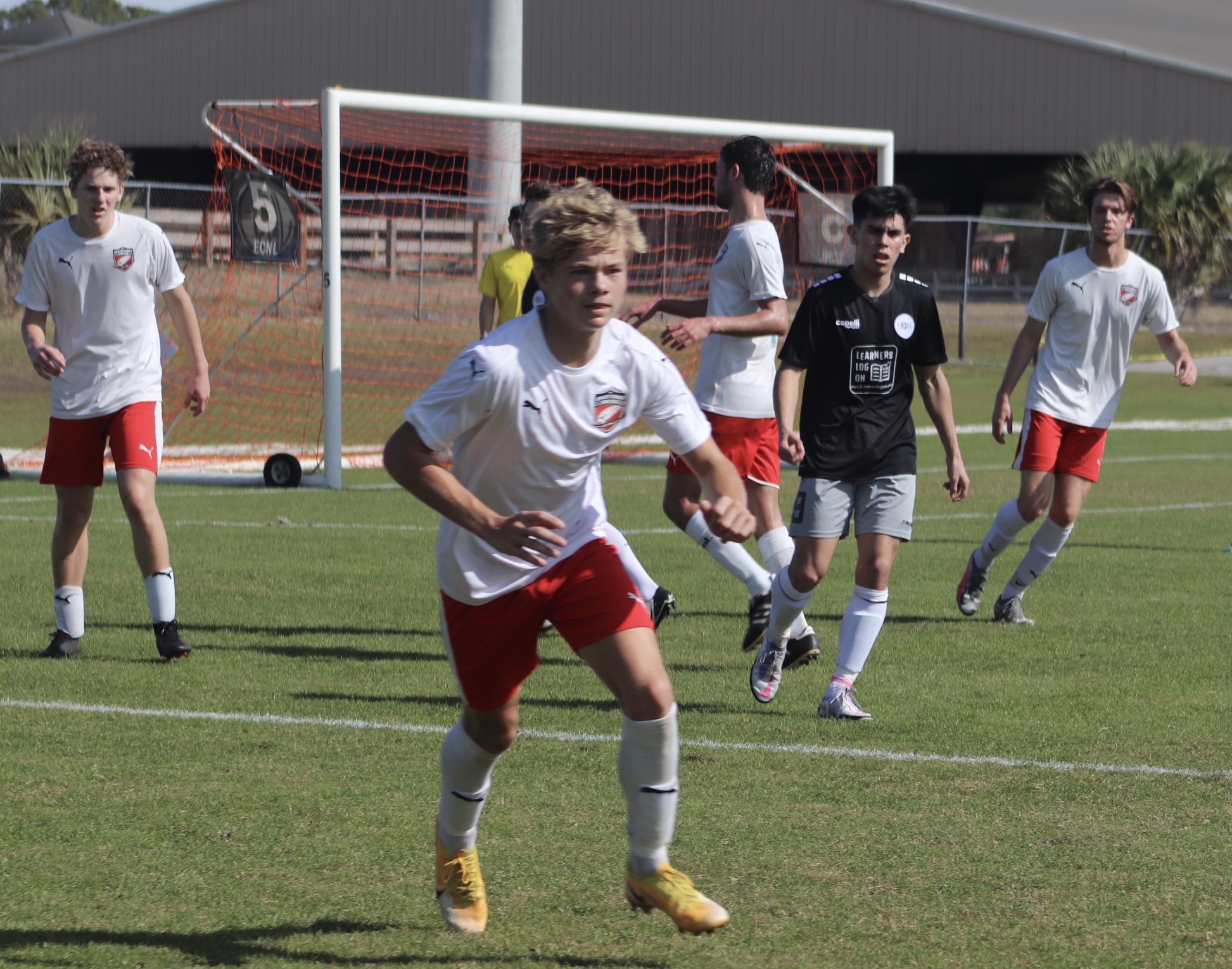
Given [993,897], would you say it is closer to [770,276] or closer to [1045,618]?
[770,276]

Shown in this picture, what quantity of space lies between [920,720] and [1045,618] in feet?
8.53

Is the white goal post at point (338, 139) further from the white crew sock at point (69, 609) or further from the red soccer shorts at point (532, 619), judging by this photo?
the red soccer shorts at point (532, 619)

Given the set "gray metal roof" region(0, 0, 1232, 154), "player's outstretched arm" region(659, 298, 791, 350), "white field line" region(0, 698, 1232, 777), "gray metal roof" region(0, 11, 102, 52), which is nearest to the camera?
"white field line" region(0, 698, 1232, 777)

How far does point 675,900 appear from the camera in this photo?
3934 mm

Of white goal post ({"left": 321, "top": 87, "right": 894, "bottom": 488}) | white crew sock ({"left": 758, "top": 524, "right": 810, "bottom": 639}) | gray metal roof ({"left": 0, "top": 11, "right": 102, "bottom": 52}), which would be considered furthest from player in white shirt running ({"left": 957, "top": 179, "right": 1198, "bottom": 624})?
gray metal roof ({"left": 0, "top": 11, "right": 102, "bottom": 52})

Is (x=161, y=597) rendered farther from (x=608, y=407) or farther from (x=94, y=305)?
(x=608, y=407)

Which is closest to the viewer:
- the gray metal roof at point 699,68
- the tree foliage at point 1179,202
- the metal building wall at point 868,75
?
the tree foliage at point 1179,202

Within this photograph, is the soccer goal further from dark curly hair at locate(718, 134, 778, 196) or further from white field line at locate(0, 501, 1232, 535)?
dark curly hair at locate(718, 134, 778, 196)

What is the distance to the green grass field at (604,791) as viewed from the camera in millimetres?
4121

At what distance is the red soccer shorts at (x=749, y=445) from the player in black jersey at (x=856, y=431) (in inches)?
42.9

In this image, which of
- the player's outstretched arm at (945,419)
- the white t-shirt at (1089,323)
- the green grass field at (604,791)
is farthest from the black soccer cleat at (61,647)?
the white t-shirt at (1089,323)

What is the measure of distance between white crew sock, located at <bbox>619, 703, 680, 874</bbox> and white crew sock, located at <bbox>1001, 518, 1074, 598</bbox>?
16.6 ft

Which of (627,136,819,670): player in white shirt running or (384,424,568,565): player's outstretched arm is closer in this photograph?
(384,424,568,565): player's outstretched arm

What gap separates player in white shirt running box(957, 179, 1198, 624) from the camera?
8711 millimetres
